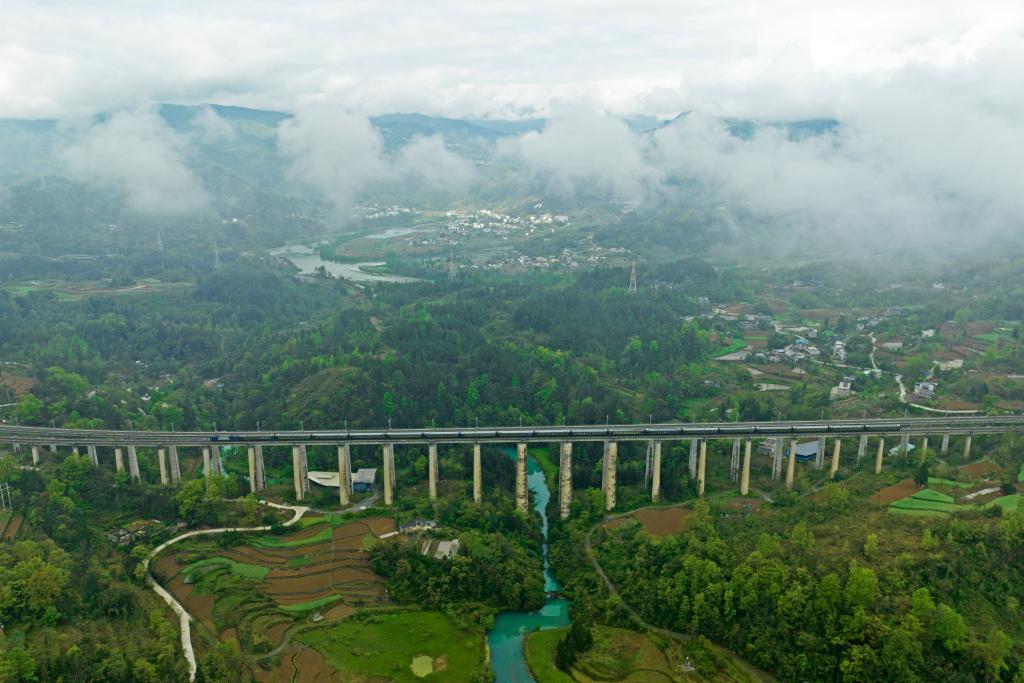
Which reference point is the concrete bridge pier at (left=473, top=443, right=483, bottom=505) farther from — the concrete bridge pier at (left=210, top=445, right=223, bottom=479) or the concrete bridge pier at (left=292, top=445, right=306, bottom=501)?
the concrete bridge pier at (left=210, top=445, right=223, bottom=479)

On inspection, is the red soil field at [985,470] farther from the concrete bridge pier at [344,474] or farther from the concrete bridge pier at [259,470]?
the concrete bridge pier at [259,470]

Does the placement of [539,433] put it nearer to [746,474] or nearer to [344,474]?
[344,474]

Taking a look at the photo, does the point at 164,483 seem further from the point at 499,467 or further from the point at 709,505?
the point at 709,505

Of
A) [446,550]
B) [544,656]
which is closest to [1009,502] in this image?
[544,656]

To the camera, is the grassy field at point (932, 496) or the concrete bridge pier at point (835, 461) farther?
the concrete bridge pier at point (835, 461)

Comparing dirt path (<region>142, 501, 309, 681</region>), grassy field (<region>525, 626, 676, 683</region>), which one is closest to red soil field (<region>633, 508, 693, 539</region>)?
grassy field (<region>525, 626, 676, 683</region>)

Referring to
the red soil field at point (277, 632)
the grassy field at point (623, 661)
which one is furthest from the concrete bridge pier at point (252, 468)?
the grassy field at point (623, 661)

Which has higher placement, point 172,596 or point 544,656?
point 172,596
